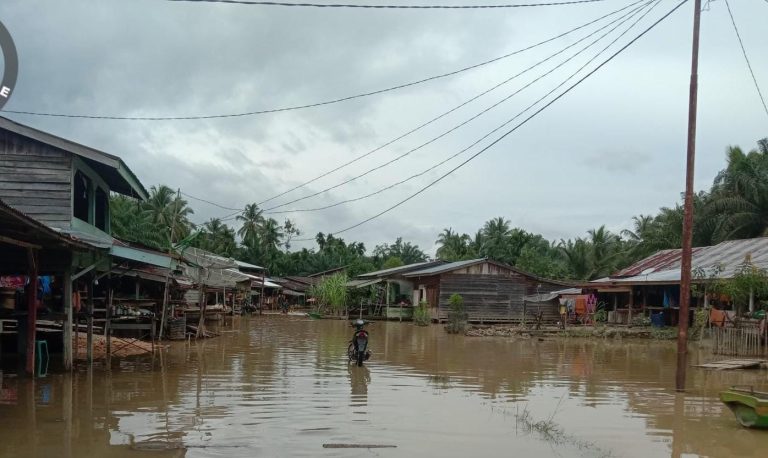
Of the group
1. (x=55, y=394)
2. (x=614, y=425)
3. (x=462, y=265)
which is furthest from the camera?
(x=462, y=265)

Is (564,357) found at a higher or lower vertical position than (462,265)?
lower

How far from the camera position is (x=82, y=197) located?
55.9ft

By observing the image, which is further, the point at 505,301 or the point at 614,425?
the point at 505,301

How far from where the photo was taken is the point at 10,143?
→ 15062 millimetres

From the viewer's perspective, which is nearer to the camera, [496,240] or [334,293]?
[334,293]

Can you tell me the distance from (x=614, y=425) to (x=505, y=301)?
31.2 m

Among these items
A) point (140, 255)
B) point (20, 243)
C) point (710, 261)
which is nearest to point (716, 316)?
point (710, 261)

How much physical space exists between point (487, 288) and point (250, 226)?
34.6 metres

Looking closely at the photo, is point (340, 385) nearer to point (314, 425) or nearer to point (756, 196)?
point (314, 425)

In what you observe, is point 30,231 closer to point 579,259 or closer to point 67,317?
point 67,317

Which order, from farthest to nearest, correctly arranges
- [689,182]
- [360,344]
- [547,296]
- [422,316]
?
1. [422,316]
2. [547,296]
3. [360,344]
4. [689,182]

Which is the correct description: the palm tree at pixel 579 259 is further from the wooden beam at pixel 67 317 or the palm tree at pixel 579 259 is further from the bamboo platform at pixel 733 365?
the wooden beam at pixel 67 317

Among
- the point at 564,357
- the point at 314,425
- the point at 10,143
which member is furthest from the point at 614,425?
the point at 10,143

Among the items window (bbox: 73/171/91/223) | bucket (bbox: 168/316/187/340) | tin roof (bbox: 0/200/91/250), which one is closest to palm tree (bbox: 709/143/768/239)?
bucket (bbox: 168/316/187/340)
